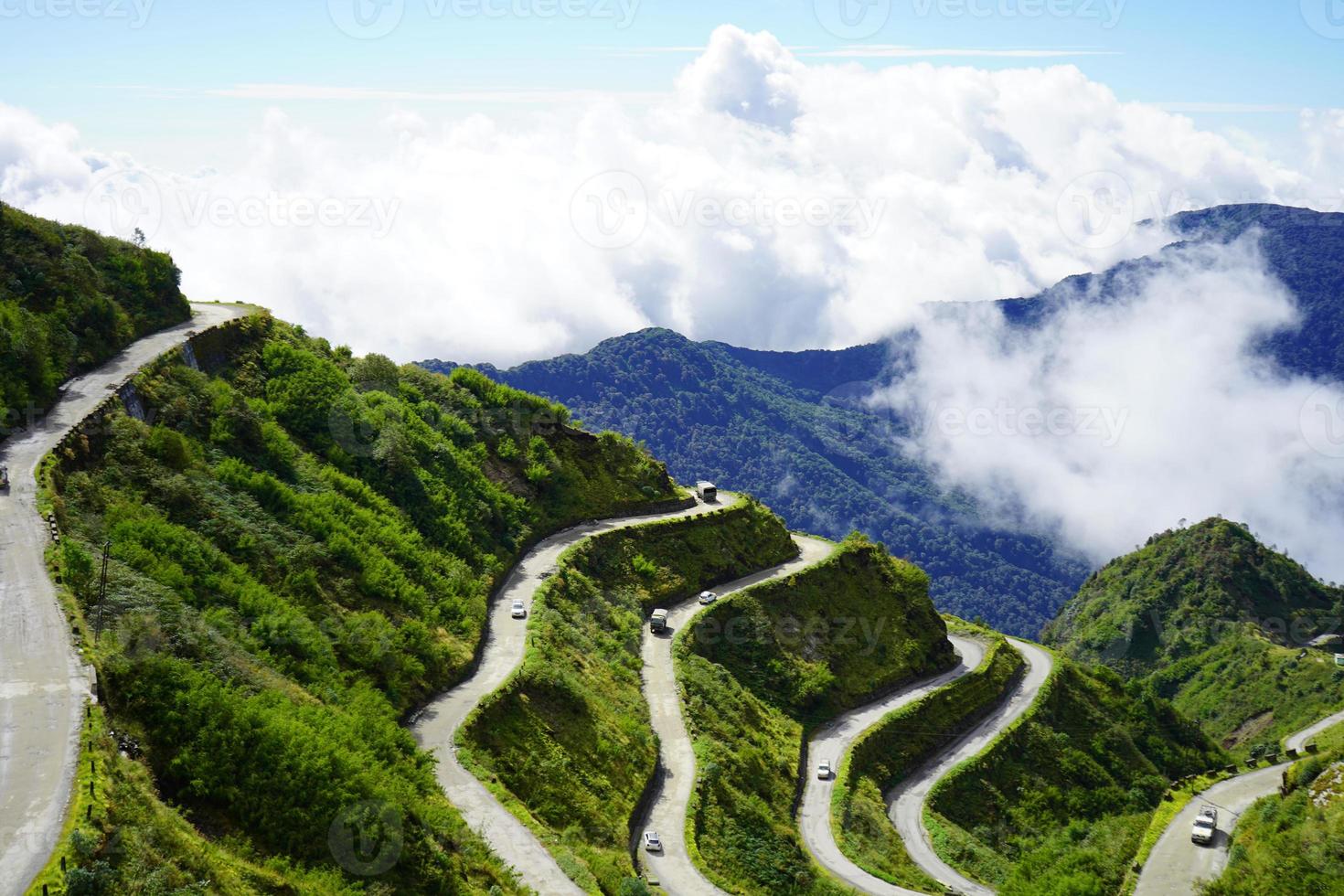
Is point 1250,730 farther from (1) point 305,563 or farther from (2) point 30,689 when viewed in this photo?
(2) point 30,689

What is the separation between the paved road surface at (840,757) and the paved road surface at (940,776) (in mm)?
3599

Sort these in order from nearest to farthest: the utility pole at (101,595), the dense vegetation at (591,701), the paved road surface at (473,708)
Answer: the utility pole at (101,595) → the paved road surface at (473,708) → the dense vegetation at (591,701)

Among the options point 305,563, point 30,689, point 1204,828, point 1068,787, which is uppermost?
point 30,689

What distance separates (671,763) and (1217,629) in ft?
391

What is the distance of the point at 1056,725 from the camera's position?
223ft

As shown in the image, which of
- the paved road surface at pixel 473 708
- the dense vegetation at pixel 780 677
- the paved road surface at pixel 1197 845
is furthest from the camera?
the dense vegetation at pixel 780 677

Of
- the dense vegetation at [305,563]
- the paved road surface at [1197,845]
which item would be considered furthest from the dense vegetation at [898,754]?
the dense vegetation at [305,563]

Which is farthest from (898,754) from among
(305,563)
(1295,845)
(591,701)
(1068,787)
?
(305,563)

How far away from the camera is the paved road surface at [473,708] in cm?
3000

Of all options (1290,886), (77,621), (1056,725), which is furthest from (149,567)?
(1056,725)

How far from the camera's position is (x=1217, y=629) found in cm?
13662

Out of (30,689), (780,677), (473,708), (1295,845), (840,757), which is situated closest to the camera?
(30,689)

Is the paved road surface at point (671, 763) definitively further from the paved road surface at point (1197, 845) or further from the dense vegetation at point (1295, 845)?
the dense vegetation at point (1295, 845)

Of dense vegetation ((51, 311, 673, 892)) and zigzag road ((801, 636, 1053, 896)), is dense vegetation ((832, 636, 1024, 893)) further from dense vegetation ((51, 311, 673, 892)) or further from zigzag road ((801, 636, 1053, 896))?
dense vegetation ((51, 311, 673, 892))
